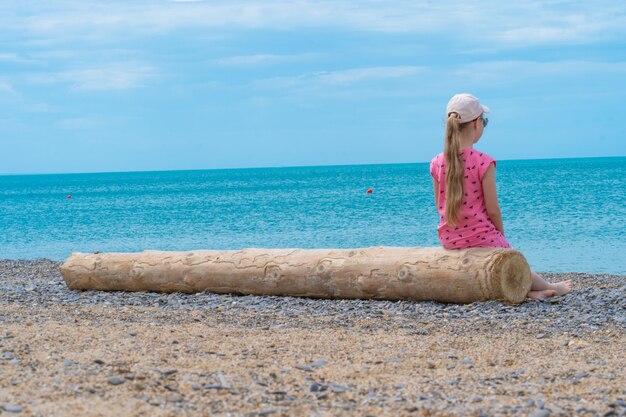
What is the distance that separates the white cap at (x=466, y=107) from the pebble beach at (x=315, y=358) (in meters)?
1.93

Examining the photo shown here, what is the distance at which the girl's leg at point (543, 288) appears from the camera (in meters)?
8.73

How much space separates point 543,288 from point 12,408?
6049 mm

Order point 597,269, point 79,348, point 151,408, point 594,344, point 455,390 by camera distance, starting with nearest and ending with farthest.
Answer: point 151,408 → point 455,390 → point 79,348 → point 594,344 → point 597,269

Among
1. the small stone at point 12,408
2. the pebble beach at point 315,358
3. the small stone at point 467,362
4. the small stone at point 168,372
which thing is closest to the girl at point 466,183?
the pebble beach at point 315,358

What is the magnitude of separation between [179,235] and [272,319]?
79.8ft

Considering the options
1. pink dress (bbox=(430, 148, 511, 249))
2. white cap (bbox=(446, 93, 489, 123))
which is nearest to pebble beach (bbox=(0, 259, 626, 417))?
pink dress (bbox=(430, 148, 511, 249))

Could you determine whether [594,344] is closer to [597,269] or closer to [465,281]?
[465,281]

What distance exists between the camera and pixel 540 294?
8711mm

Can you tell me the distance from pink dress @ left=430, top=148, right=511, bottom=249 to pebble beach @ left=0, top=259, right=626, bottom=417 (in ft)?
2.29

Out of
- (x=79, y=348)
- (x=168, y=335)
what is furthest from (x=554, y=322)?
(x=79, y=348)

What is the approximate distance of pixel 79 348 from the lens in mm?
6160

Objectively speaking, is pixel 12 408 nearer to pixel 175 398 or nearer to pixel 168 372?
pixel 175 398

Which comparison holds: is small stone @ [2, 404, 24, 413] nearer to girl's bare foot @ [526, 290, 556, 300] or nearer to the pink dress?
the pink dress

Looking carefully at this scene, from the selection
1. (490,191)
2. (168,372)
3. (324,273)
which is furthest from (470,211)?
(168,372)
